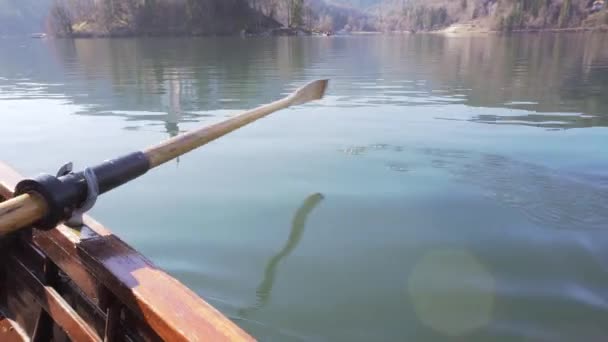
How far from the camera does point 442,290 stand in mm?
3561

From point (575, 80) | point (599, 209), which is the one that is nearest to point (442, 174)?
point (599, 209)

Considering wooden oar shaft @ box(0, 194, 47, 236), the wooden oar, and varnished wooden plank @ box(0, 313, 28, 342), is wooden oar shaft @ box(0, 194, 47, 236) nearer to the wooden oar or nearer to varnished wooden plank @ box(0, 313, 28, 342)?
the wooden oar

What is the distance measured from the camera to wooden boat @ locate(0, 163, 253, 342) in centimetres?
180

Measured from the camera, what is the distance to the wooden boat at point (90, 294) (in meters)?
1.80

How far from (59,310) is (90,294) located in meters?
0.24

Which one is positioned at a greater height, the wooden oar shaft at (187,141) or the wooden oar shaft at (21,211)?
the wooden oar shaft at (187,141)

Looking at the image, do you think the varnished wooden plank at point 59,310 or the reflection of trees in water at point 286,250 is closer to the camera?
the varnished wooden plank at point 59,310

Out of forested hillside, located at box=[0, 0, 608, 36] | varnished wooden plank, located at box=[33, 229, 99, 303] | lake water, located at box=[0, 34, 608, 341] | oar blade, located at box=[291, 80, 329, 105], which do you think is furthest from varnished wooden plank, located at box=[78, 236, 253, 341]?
forested hillside, located at box=[0, 0, 608, 36]

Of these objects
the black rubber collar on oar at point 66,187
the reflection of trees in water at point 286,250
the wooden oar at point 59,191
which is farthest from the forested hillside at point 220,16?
the black rubber collar on oar at point 66,187

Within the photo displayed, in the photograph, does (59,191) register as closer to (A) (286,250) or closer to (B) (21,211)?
(B) (21,211)

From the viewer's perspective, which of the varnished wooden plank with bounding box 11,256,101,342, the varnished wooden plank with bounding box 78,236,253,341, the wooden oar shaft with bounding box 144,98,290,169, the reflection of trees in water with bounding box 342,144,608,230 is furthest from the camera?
the reflection of trees in water with bounding box 342,144,608,230

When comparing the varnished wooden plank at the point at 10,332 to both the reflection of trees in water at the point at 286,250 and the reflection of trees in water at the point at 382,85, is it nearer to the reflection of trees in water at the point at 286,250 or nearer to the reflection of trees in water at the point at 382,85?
the reflection of trees in water at the point at 286,250

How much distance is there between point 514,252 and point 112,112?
29.2 feet

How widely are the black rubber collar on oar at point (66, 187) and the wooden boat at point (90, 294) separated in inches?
11.2
